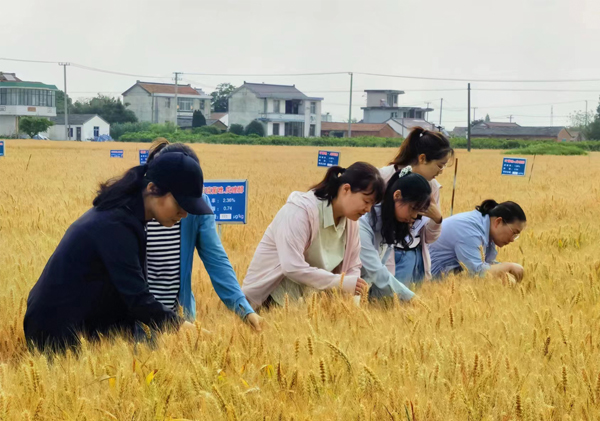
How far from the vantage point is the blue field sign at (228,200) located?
6.32 meters

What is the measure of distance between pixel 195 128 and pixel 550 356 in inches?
2949

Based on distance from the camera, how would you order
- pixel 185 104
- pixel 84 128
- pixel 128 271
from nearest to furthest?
pixel 128 271 → pixel 84 128 → pixel 185 104

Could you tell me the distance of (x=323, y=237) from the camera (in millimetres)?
4680

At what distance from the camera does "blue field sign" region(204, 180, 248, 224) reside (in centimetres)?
632

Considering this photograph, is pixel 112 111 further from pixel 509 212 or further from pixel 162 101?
pixel 509 212

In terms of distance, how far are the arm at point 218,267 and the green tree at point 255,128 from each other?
248ft

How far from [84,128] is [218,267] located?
84147mm

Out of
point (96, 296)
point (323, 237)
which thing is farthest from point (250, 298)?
point (96, 296)

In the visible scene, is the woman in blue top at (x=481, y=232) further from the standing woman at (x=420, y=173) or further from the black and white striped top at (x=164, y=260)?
the black and white striped top at (x=164, y=260)

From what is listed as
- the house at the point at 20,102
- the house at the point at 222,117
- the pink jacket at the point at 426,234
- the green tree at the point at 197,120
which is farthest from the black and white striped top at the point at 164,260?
the house at the point at 222,117

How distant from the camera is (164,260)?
4098 mm

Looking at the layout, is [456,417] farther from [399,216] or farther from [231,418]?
[399,216]

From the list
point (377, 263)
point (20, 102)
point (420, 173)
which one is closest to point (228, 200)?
point (420, 173)

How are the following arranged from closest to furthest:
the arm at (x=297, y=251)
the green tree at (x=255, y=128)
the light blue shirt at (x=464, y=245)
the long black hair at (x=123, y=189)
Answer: the long black hair at (x=123, y=189)
the arm at (x=297, y=251)
the light blue shirt at (x=464, y=245)
the green tree at (x=255, y=128)
